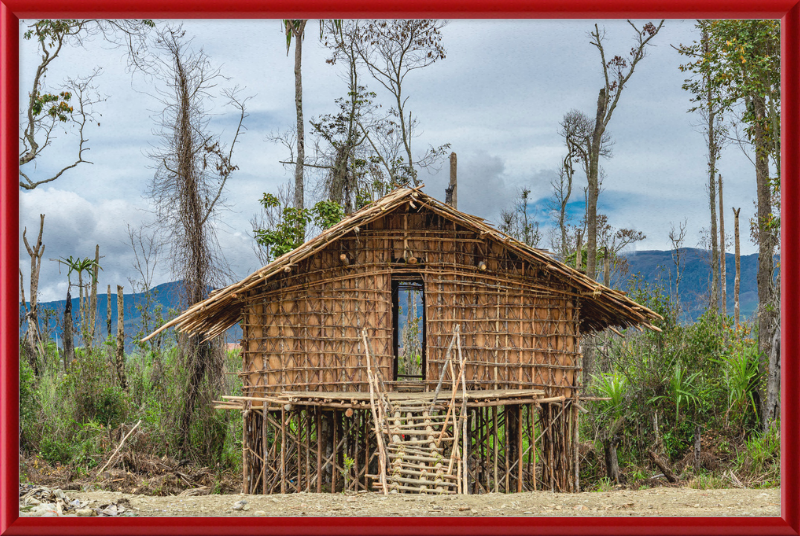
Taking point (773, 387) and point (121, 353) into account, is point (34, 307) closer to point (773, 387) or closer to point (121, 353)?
point (121, 353)

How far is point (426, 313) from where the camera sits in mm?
13062

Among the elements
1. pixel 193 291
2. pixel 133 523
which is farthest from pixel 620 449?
pixel 133 523

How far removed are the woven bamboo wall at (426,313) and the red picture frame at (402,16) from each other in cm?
891

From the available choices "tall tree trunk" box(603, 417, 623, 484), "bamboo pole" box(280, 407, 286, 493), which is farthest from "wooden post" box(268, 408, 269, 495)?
"tall tree trunk" box(603, 417, 623, 484)

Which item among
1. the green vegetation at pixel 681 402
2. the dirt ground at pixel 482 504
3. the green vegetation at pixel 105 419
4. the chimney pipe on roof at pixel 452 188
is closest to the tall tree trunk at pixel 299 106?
the chimney pipe on roof at pixel 452 188

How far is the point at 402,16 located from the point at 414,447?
729cm

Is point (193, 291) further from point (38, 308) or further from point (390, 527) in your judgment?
point (390, 527)

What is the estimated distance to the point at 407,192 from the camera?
12531 millimetres

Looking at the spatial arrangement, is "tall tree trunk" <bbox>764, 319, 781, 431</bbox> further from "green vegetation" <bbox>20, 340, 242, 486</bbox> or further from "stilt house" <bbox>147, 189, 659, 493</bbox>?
"green vegetation" <bbox>20, 340, 242, 486</bbox>

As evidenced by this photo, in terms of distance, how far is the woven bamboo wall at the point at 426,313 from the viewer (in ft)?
41.4

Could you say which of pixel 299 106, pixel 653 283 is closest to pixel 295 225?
pixel 299 106

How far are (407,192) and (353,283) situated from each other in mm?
2120

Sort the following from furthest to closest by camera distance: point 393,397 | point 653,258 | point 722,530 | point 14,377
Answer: point 653,258, point 393,397, point 14,377, point 722,530

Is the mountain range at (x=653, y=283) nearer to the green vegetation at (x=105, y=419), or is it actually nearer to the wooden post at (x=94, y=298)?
the wooden post at (x=94, y=298)
